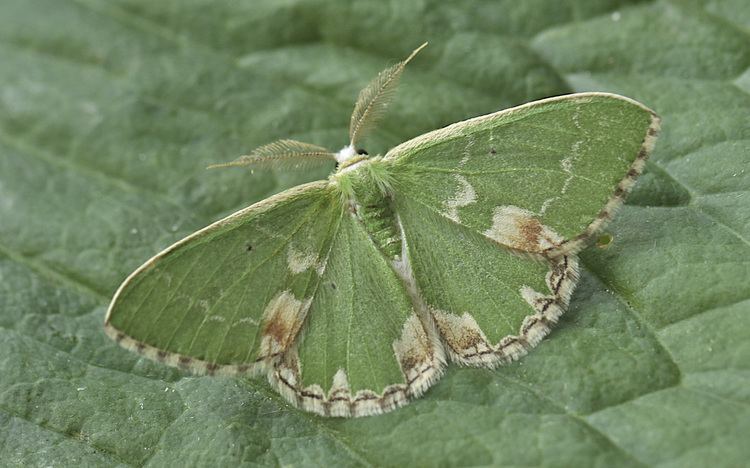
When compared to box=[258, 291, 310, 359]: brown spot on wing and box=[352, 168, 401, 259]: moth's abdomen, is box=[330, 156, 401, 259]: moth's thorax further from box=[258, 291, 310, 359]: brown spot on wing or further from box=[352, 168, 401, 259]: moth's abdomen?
box=[258, 291, 310, 359]: brown spot on wing

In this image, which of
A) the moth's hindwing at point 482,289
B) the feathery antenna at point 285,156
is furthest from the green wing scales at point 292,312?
the feathery antenna at point 285,156

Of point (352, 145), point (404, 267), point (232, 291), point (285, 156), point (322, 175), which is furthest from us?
point (322, 175)

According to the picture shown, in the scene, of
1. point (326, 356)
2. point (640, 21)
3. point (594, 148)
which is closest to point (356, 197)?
point (326, 356)

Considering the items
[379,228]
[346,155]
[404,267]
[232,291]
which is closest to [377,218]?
[379,228]

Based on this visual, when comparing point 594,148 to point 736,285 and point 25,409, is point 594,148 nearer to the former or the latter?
point 736,285

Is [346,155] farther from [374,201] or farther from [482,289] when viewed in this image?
[482,289]

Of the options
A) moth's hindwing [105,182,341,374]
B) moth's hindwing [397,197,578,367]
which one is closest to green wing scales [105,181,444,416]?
moth's hindwing [105,182,341,374]
